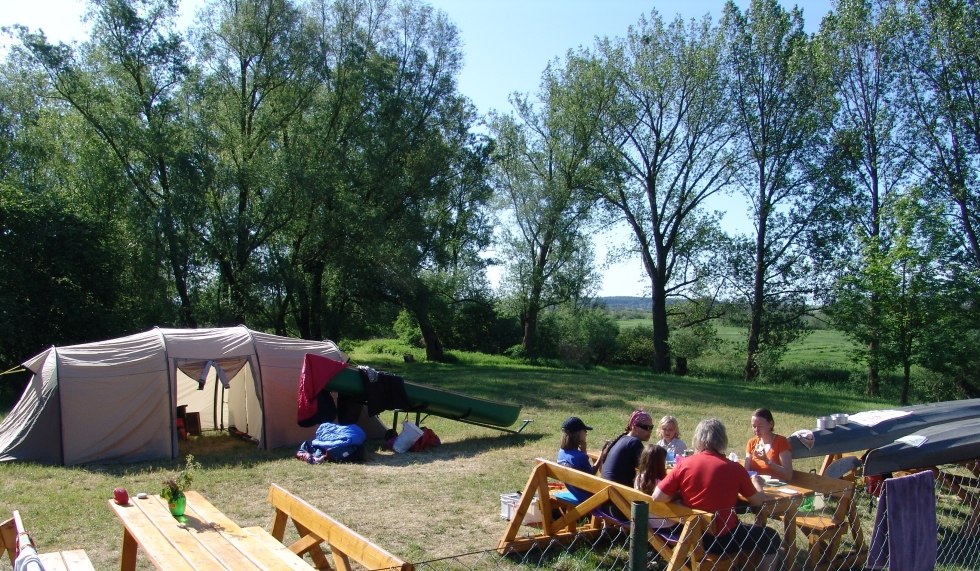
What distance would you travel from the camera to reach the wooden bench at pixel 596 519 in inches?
187

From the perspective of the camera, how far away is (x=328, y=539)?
4227mm

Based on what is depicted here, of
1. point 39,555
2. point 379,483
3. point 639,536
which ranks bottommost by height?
point 379,483

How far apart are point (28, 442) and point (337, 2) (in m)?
19.4

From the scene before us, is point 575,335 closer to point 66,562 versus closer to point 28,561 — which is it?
point 66,562

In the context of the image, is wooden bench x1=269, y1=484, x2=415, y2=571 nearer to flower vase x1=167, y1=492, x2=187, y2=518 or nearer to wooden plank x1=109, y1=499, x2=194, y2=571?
flower vase x1=167, y1=492, x2=187, y2=518

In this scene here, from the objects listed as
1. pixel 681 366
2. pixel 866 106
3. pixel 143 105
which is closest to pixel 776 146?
pixel 866 106

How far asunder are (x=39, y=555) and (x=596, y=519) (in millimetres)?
4357

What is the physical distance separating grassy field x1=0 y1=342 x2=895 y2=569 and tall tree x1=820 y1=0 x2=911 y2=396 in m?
13.8

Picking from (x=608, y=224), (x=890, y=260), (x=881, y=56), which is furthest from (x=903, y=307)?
(x=608, y=224)

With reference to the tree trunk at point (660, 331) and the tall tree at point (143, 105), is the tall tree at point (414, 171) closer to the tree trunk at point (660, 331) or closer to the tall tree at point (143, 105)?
the tall tree at point (143, 105)

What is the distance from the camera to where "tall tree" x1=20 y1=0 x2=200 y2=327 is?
21.0 m

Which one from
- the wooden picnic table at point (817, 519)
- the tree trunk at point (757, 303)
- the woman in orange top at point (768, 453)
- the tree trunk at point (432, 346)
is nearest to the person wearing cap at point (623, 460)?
the wooden picnic table at point (817, 519)

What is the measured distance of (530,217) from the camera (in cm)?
2980

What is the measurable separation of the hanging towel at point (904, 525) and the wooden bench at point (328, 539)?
11.1 ft
